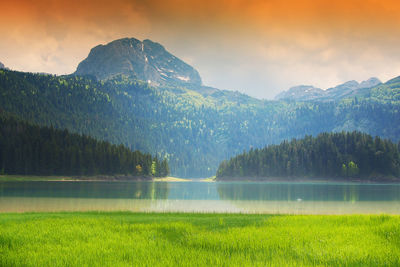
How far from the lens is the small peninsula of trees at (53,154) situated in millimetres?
151125

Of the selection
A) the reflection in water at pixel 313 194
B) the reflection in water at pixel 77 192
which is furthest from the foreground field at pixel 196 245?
the reflection in water at pixel 313 194

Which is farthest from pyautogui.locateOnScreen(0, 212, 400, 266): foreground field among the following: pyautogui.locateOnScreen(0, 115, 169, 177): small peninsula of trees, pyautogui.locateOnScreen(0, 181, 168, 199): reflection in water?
pyautogui.locateOnScreen(0, 115, 169, 177): small peninsula of trees

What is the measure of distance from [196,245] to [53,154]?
514 feet

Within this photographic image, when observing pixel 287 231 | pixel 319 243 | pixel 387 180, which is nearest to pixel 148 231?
pixel 287 231

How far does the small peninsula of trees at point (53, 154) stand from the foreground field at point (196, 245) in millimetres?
144316

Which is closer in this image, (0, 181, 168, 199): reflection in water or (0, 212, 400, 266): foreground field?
(0, 212, 400, 266): foreground field

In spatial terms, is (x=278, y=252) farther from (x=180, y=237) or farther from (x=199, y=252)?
(x=180, y=237)

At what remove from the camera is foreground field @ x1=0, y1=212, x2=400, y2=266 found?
40.8ft

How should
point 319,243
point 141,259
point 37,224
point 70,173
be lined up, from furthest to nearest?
point 70,173, point 37,224, point 319,243, point 141,259

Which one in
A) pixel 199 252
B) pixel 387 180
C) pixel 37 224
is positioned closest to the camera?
pixel 199 252

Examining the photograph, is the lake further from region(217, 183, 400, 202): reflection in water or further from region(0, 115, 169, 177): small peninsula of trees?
region(0, 115, 169, 177): small peninsula of trees

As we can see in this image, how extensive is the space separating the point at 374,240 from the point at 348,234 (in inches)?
57.0

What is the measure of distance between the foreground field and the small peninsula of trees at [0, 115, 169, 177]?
144316mm

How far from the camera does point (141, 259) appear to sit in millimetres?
12594
